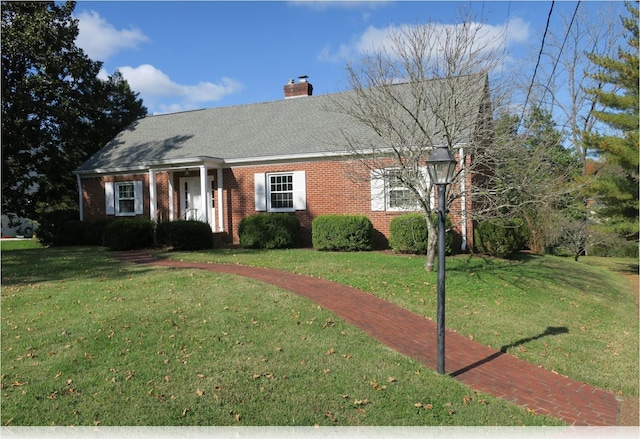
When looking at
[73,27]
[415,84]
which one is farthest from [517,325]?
[73,27]

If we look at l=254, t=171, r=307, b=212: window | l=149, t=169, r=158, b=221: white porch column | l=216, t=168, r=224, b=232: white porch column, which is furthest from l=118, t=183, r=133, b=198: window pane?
l=254, t=171, r=307, b=212: window

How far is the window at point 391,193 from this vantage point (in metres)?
11.4

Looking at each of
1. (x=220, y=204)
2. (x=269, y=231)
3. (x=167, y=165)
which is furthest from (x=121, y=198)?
(x=269, y=231)

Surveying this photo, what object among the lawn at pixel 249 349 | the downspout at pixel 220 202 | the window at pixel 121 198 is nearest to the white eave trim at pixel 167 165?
the downspout at pixel 220 202

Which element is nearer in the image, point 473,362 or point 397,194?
point 473,362

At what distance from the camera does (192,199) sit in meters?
18.3

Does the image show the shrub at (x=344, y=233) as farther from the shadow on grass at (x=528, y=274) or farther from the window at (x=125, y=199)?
the window at (x=125, y=199)

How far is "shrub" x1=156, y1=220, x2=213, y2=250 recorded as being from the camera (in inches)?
572

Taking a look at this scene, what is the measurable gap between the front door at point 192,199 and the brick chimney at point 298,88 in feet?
19.4

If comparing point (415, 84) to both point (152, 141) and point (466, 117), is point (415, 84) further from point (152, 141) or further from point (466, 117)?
point (152, 141)

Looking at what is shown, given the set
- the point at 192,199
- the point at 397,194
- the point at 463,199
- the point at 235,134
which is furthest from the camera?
the point at 235,134

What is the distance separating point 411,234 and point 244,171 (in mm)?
6879

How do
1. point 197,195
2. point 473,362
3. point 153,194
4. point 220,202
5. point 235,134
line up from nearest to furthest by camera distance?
point 473,362
point 220,202
point 153,194
point 197,195
point 235,134

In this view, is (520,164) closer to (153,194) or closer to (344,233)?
(344,233)
